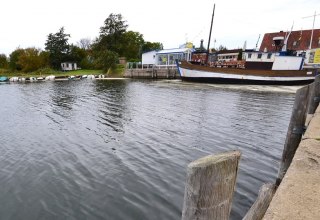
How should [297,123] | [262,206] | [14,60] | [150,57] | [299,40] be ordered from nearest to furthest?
[262,206], [297,123], [299,40], [150,57], [14,60]

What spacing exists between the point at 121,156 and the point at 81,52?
67.7 m

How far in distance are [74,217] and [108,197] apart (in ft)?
3.39

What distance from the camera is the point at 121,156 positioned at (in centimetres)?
956

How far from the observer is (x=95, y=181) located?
299 inches

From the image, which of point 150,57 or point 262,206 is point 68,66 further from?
point 262,206

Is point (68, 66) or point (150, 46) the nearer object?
point (68, 66)

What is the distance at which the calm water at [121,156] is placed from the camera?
21.0 feet

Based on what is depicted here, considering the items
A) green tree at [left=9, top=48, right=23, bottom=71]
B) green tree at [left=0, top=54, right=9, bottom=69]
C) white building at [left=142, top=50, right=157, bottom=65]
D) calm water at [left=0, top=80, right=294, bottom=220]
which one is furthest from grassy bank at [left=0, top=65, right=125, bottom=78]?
calm water at [left=0, top=80, right=294, bottom=220]

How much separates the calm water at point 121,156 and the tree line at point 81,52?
4423 centimetres

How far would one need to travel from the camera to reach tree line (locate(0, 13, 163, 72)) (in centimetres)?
6244

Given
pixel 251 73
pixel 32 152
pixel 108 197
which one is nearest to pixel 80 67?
pixel 251 73

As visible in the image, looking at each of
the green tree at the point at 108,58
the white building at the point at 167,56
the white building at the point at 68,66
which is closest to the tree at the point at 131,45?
the green tree at the point at 108,58

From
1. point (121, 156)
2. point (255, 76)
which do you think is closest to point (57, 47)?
point (255, 76)

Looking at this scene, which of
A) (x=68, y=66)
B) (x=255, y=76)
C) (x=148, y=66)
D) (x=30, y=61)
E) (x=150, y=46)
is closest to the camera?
(x=255, y=76)
